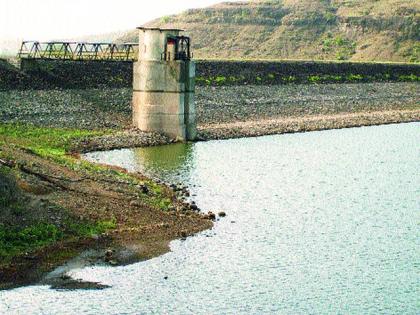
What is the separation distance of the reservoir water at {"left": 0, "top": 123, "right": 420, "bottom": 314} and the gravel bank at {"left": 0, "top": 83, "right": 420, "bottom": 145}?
24.3 ft

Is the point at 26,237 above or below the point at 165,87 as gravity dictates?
below

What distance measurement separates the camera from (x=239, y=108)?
69.4 m

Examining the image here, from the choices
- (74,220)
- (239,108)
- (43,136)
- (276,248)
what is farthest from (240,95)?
(74,220)

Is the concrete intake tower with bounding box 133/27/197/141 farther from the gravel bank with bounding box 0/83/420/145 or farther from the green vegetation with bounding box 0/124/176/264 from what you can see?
the green vegetation with bounding box 0/124/176/264

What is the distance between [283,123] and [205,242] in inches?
1459

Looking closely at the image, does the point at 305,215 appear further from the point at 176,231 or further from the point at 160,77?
the point at 160,77

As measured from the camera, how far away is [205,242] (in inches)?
1199

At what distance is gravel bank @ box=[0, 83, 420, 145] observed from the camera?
56.1m

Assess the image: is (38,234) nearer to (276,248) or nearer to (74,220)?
(74,220)

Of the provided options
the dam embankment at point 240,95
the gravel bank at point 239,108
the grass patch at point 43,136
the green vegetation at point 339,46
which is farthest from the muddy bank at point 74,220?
the green vegetation at point 339,46

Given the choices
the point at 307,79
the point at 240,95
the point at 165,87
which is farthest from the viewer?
the point at 307,79

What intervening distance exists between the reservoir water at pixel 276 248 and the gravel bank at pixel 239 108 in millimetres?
Answer: 7409

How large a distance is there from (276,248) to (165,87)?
93.7 ft

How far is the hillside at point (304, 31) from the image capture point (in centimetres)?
12575
